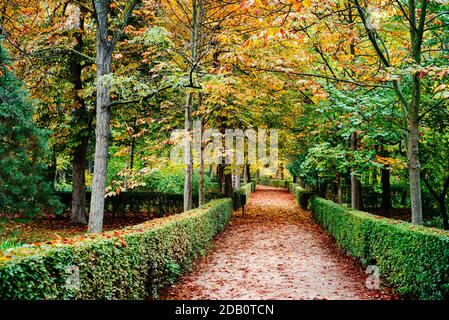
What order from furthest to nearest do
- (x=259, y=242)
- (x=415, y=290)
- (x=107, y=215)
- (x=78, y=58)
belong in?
1. (x=107, y=215)
2. (x=78, y=58)
3. (x=259, y=242)
4. (x=415, y=290)

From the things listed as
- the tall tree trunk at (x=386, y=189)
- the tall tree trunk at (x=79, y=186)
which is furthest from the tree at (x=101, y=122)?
the tall tree trunk at (x=386, y=189)

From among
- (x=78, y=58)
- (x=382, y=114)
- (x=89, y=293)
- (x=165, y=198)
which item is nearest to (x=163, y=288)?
(x=89, y=293)

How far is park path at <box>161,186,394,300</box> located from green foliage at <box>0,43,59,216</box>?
25.6 feet

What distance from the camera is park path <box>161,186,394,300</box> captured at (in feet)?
21.9

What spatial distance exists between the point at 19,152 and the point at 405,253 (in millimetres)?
13487

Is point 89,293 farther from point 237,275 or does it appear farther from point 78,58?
point 78,58

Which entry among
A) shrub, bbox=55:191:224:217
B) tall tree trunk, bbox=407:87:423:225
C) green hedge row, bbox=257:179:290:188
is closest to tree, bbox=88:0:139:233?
tall tree trunk, bbox=407:87:423:225

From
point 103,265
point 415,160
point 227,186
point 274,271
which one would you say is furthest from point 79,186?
point 415,160

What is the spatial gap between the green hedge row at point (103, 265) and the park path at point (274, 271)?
2.20ft

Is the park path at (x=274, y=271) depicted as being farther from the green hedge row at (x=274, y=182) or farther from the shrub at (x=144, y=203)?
the green hedge row at (x=274, y=182)

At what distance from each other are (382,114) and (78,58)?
41.7 ft

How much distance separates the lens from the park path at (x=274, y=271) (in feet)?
21.9

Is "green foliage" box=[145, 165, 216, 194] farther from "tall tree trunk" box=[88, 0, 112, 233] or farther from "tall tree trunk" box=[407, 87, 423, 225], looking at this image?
"tall tree trunk" box=[407, 87, 423, 225]
